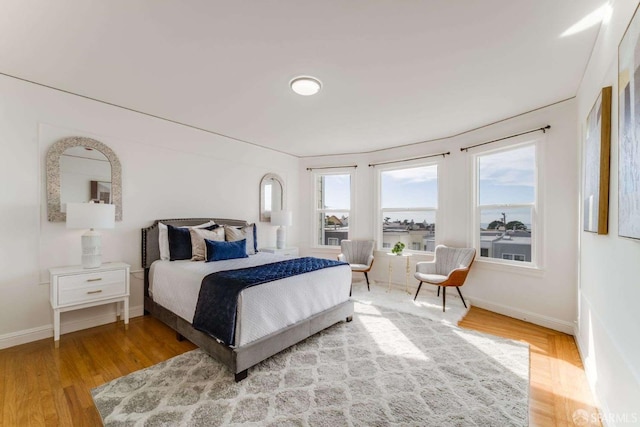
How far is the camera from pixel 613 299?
5.38 ft

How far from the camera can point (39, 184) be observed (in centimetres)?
286

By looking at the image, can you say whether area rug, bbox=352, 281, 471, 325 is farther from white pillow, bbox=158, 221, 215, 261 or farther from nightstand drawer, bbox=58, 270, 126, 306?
nightstand drawer, bbox=58, 270, 126, 306

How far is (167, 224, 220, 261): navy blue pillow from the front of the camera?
3.40 metres

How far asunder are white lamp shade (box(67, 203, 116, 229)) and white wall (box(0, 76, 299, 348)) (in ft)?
1.51

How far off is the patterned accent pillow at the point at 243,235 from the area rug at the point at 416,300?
1783mm

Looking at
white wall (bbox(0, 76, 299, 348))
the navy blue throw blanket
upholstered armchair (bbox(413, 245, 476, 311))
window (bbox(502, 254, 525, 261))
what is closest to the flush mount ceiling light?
the navy blue throw blanket

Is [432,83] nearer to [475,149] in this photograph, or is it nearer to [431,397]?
[475,149]

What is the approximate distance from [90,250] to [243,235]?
1.69m

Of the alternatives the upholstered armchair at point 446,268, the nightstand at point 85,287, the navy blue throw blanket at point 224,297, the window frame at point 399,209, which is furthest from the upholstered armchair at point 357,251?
the nightstand at point 85,287

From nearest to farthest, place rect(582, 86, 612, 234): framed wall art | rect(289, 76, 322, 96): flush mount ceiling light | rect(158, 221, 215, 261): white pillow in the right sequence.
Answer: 1. rect(582, 86, 612, 234): framed wall art
2. rect(289, 76, 322, 96): flush mount ceiling light
3. rect(158, 221, 215, 261): white pillow

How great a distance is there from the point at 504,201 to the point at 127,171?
500 cm

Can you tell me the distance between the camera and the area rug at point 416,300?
11.7ft

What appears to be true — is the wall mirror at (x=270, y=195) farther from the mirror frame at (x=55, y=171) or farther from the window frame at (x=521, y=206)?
the window frame at (x=521, y=206)

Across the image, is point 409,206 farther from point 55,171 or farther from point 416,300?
point 55,171
